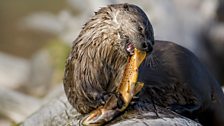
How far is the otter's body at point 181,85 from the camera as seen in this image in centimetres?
319

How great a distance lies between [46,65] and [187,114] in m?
3.96

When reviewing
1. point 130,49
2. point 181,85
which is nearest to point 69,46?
point 181,85

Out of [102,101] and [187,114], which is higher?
[102,101]

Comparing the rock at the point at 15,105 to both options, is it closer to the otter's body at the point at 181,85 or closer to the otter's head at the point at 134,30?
the otter's body at the point at 181,85

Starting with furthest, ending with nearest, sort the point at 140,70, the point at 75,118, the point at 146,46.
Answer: the point at 75,118 < the point at 140,70 < the point at 146,46

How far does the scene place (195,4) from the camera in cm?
752

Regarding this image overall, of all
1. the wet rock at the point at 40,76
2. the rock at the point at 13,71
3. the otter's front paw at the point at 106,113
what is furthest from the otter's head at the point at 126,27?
the rock at the point at 13,71

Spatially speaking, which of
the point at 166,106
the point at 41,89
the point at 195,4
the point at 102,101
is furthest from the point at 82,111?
the point at 195,4

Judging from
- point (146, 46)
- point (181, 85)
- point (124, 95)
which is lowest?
point (181, 85)

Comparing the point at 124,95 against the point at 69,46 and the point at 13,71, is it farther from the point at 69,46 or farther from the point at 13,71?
the point at 13,71

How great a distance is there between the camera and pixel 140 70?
303 cm

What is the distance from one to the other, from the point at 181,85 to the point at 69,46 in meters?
3.70

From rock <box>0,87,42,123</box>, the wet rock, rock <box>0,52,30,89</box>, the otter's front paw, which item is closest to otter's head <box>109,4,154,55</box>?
the otter's front paw

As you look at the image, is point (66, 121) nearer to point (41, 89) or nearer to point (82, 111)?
point (82, 111)
